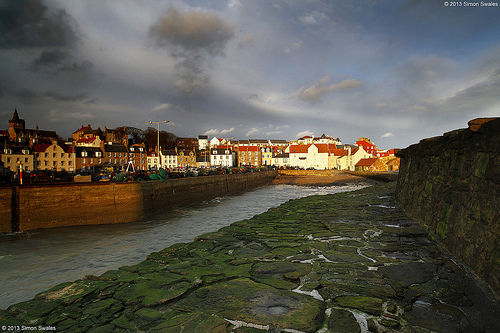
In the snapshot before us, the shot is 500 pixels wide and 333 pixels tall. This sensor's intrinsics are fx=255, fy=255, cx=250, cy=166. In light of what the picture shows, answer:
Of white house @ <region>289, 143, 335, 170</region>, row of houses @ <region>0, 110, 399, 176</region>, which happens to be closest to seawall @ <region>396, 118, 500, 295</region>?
row of houses @ <region>0, 110, 399, 176</region>

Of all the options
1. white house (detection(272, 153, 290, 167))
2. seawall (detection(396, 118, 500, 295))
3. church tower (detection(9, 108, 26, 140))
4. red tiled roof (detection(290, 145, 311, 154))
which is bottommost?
seawall (detection(396, 118, 500, 295))

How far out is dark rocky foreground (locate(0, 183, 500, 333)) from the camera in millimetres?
3246

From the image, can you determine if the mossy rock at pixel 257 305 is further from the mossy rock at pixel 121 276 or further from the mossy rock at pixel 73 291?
the mossy rock at pixel 73 291

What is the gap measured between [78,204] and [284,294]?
1769 centimetres

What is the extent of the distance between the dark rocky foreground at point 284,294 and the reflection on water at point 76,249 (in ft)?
13.3

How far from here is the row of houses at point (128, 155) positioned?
62769 millimetres

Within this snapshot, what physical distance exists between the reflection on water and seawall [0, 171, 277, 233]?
3.25 feet

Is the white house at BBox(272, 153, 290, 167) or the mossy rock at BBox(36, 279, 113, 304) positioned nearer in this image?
the mossy rock at BBox(36, 279, 113, 304)

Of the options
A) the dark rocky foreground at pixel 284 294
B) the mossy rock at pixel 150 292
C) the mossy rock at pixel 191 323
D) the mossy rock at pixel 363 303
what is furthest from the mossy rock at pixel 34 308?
the mossy rock at pixel 363 303

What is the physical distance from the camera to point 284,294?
4.06 metres

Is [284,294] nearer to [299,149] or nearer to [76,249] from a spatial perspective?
[76,249]

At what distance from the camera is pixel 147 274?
538 cm

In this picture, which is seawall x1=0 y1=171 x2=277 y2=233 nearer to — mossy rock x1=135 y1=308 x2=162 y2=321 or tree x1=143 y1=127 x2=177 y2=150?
mossy rock x1=135 y1=308 x2=162 y2=321

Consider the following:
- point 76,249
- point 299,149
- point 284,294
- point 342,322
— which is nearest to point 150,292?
point 284,294
